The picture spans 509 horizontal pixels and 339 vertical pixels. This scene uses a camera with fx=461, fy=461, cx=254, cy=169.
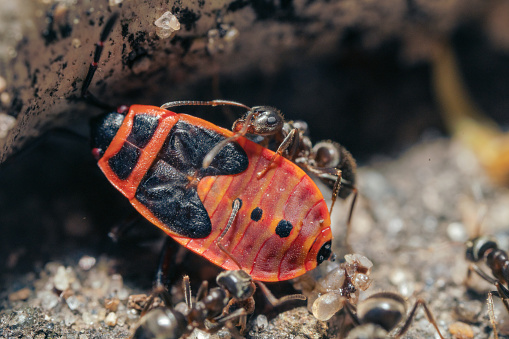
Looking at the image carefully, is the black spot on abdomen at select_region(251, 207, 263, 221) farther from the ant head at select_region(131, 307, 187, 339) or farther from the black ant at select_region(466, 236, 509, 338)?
the black ant at select_region(466, 236, 509, 338)

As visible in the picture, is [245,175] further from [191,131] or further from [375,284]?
[375,284]

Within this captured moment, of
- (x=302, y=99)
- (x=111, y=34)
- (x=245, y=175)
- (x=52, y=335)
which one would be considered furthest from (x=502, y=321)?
(x=111, y=34)

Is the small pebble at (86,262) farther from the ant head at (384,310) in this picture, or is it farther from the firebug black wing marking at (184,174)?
the ant head at (384,310)

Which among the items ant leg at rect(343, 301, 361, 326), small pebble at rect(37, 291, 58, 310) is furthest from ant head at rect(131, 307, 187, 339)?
ant leg at rect(343, 301, 361, 326)

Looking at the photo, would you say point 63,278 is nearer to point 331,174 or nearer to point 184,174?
point 184,174

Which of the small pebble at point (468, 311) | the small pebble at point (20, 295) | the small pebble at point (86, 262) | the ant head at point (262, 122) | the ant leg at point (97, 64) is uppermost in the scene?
the ant leg at point (97, 64)

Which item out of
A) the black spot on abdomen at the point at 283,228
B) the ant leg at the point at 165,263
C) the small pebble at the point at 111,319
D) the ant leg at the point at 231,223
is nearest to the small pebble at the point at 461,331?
the black spot on abdomen at the point at 283,228
